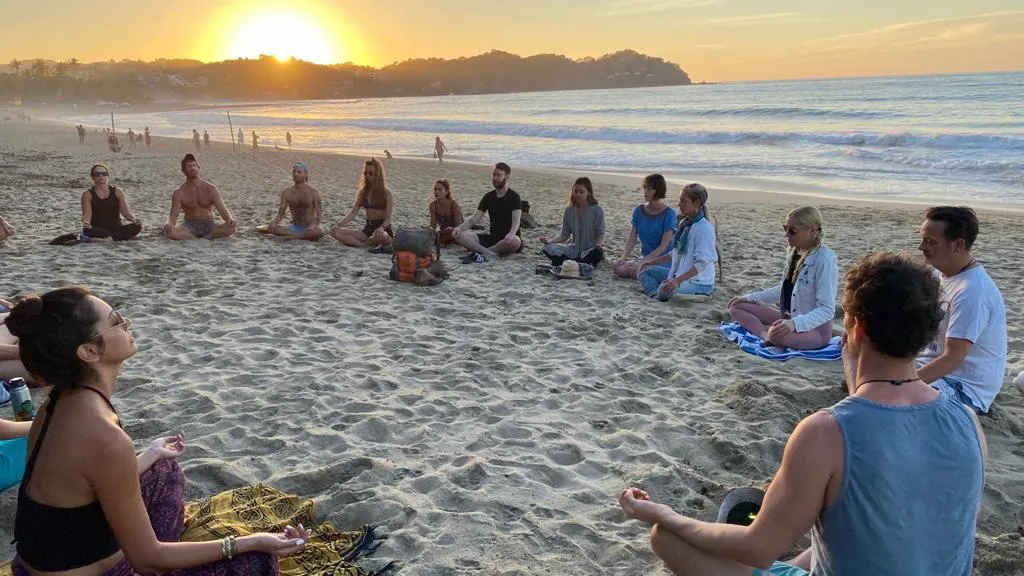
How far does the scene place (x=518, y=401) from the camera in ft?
14.1

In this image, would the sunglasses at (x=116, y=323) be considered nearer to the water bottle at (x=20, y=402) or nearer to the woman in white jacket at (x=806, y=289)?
the water bottle at (x=20, y=402)

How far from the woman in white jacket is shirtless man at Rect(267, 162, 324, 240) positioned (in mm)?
5999

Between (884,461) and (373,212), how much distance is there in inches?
303

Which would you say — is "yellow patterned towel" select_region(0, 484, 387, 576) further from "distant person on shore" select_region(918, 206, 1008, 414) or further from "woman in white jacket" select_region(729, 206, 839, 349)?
"woman in white jacket" select_region(729, 206, 839, 349)

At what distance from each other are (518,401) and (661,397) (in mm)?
958

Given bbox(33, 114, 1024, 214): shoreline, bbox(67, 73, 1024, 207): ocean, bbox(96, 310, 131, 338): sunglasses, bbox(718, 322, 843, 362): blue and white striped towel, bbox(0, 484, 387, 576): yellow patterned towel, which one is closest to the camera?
bbox(96, 310, 131, 338): sunglasses

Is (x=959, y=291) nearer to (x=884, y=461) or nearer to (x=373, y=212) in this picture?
(x=884, y=461)

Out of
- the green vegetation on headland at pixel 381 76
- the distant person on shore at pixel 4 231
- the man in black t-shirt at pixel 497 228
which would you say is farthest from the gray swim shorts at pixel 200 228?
the green vegetation on headland at pixel 381 76

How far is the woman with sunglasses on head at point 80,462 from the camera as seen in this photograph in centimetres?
179

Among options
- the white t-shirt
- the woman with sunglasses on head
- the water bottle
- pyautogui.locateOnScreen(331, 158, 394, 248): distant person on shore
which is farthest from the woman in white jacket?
pyautogui.locateOnScreen(331, 158, 394, 248): distant person on shore

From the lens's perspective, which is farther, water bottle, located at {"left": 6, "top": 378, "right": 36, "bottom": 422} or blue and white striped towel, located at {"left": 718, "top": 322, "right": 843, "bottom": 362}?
blue and white striped towel, located at {"left": 718, "top": 322, "right": 843, "bottom": 362}

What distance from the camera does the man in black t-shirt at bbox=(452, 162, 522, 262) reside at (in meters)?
8.11

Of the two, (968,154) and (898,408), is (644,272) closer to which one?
(898,408)

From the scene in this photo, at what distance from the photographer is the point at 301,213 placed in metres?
8.88
